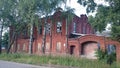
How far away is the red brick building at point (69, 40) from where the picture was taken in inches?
1884

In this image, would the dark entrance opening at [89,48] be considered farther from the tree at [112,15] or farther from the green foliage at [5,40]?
the green foliage at [5,40]

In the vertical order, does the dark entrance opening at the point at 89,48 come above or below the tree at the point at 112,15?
below

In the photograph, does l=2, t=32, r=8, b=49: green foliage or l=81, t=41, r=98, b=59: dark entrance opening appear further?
l=2, t=32, r=8, b=49: green foliage

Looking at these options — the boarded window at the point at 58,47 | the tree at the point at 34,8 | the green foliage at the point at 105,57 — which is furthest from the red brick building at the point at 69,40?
the green foliage at the point at 105,57

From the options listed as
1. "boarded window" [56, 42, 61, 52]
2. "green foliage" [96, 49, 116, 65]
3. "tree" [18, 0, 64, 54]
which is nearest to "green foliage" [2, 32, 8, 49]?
"boarded window" [56, 42, 61, 52]

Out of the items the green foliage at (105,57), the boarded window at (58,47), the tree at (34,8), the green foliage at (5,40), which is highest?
the tree at (34,8)

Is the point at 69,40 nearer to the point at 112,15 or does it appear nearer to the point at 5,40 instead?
the point at 112,15

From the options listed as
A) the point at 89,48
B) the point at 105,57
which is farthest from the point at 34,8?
the point at 105,57

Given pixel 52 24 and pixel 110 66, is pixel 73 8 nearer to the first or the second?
pixel 52 24

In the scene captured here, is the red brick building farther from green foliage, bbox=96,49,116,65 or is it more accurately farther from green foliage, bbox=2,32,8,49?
green foliage, bbox=96,49,116,65

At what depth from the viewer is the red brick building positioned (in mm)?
47844

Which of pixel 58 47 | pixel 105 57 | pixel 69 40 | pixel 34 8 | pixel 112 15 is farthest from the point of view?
pixel 58 47

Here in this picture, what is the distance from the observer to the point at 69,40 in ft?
172

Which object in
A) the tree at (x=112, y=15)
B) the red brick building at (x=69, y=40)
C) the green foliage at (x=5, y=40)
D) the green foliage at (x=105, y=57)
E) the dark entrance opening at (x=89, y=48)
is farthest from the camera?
the green foliage at (x=5, y=40)
